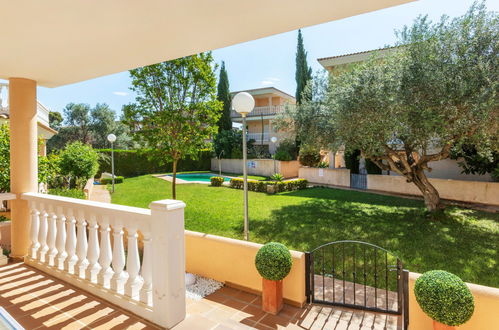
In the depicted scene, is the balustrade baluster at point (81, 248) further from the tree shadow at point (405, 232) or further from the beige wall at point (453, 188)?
the beige wall at point (453, 188)

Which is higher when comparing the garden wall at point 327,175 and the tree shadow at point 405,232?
the garden wall at point 327,175

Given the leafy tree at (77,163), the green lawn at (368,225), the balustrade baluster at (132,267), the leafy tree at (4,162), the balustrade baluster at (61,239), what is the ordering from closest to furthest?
the balustrade baluster at (132,267)
the balustrade baluster at (61,239)
the leafy tree at (4,162)
the green lawn at (368,225)
the leafy tree at (77,163)

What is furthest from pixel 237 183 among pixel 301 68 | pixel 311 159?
pixel 301 68

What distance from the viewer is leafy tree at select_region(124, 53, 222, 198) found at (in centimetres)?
838

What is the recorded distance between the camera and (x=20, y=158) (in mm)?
4031

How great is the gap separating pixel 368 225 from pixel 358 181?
8.20 meters

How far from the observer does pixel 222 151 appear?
2556 cm

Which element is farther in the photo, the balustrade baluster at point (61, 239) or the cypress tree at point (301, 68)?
the cypress tree at point (301, 68)

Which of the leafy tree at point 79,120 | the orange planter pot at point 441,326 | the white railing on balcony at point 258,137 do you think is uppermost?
the leafy tree at point 79,120

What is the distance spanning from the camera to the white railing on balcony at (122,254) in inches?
94.6

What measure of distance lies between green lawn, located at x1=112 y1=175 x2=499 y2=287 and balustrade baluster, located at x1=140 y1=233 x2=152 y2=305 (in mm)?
4465

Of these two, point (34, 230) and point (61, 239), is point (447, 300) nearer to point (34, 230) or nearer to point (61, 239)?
point (61, 239)

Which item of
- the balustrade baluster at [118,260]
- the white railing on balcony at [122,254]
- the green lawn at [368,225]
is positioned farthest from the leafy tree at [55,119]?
the balustrade baluster at [118,260]

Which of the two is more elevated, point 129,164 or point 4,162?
point 4,162
